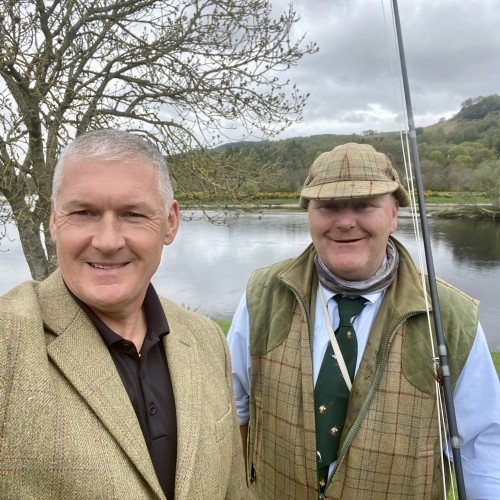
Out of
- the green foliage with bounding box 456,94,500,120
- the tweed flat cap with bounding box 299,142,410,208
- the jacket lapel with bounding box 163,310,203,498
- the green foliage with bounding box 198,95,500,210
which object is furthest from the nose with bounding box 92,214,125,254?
the green foliage with bounding box 456,94,500,120

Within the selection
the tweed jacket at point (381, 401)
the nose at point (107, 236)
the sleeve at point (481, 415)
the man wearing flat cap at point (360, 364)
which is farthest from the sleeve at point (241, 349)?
the nose at point (107, 236)

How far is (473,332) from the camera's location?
1900 millimetres

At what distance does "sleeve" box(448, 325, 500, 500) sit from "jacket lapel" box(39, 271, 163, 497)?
132 cm

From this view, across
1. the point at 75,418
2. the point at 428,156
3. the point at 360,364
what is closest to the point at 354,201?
the point at 360,364

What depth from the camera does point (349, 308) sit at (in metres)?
2.04

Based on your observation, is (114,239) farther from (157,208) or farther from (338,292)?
(338,292)

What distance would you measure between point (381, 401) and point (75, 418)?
1.25 m

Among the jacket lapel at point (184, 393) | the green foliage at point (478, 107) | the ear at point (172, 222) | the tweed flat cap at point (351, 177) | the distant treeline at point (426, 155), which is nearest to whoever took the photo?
the jacket lapel at point (184, 393)

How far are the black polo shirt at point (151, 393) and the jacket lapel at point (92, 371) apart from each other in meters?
0.06

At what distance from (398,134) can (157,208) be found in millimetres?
1492

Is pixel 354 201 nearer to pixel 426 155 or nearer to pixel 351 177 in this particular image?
pixel 351 177

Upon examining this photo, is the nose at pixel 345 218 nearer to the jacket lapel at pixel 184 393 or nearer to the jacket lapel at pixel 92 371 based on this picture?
the jacket lapel at pixel 184 393

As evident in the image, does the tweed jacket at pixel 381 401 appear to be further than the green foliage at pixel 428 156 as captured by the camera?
No

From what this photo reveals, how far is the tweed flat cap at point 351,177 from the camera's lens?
197cm
